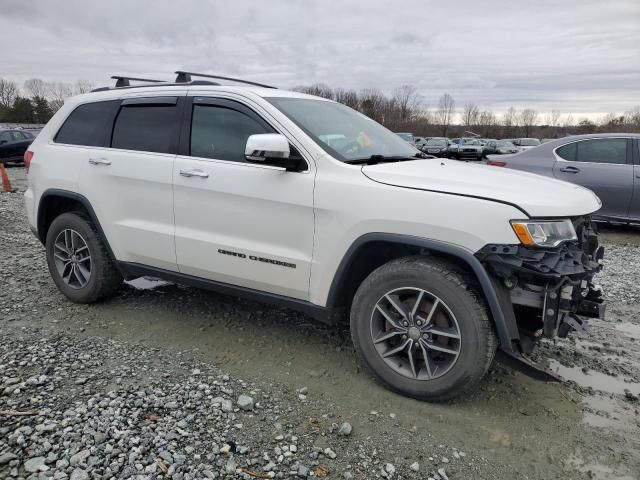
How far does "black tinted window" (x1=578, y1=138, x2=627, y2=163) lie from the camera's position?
766cm

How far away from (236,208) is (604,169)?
21.2 ft

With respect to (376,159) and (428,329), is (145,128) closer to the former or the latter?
(376,159)

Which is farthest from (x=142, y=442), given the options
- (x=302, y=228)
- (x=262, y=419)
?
(x=302, y=228)

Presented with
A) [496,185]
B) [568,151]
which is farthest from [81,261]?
[568,151]

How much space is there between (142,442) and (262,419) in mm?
658

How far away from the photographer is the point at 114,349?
3715mm

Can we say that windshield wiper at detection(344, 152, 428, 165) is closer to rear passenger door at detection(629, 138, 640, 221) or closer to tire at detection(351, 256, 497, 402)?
tire at detection(351, 256, 497, 402)

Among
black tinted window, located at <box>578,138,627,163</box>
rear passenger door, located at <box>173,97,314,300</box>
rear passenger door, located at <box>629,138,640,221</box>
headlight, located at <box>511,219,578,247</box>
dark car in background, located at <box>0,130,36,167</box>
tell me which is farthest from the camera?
dark car in background, located at <box>0,130,36,167</box>

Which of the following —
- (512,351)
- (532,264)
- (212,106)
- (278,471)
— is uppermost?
(212,106)

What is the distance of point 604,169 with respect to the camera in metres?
7.61

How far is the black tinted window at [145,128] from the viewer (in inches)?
155

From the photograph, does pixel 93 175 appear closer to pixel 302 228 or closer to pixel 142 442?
pixel 302 228

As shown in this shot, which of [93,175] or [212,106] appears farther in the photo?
[93,175]

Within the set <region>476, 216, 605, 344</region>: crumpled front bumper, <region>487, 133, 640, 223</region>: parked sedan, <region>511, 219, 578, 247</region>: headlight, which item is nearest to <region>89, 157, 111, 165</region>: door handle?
<region>476, 216, 605, 344</region>: crumpled front bumper
